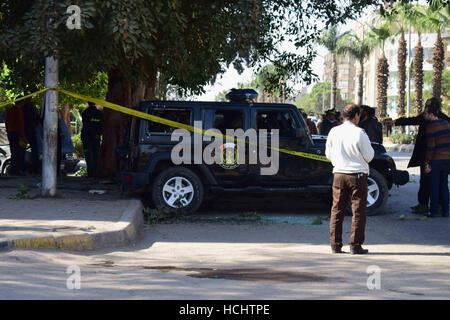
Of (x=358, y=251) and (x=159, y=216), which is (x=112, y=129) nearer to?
(x=159, y=216)

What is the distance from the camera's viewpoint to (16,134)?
17.7m

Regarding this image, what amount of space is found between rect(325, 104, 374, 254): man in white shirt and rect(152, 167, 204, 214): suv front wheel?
11.6ft

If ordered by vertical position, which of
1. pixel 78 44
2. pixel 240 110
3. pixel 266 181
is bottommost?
pixel 266 181

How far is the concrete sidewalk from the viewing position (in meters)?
8.69

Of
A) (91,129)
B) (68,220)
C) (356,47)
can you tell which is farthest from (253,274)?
(356,47)

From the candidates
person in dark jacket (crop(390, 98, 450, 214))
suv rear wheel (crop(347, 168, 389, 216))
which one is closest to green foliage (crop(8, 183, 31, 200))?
suv rear wheel (crop(347, 168, 389, 216))

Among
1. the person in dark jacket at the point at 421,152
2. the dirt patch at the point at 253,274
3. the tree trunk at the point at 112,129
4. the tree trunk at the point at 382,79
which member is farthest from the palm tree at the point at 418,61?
the dirt patch at the point at 253,274

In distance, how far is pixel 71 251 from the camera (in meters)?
8.70

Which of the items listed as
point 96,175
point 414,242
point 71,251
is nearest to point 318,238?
point 414,242

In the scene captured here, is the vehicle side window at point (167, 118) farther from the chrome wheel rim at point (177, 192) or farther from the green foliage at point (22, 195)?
the green foliage at point (22, 195)

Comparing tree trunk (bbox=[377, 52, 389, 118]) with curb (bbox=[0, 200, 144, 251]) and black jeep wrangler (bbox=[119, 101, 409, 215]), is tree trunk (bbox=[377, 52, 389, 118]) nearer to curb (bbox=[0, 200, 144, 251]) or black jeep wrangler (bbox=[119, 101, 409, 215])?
black jeep wrangler (bbox=[119, 101, 409, 215])

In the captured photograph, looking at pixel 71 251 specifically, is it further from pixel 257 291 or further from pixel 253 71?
pixel 253 71

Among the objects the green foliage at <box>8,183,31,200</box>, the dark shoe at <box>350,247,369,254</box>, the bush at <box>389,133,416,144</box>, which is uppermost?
the bush at <box>389,133,416,144</box>
